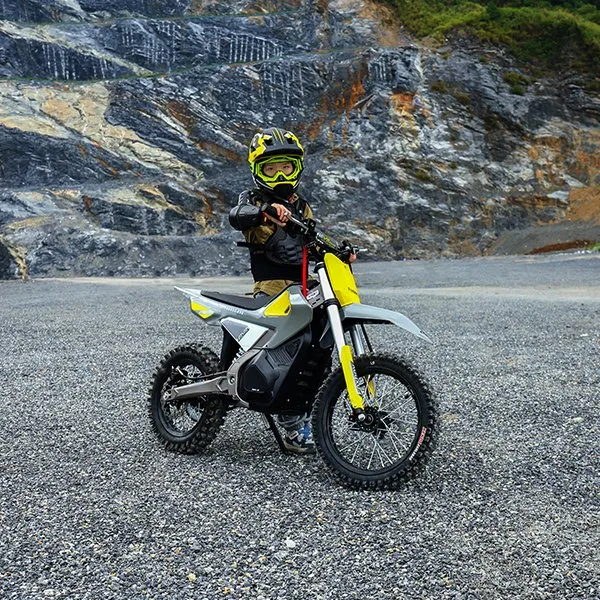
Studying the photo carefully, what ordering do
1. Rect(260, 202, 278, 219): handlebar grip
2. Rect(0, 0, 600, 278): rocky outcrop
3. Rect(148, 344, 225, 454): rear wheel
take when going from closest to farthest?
Rect(260, 202, 278, 219): handlebar grip → Rect(148, 344, 225, 454): rear wheel → Rect(0, 0, 600, 278): rocky outcrop

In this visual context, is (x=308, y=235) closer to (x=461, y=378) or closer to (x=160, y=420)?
(x=160, y=420)

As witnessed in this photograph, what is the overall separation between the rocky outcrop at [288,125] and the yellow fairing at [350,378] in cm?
3226

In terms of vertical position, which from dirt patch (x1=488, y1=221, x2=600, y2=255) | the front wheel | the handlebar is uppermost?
the handlebar

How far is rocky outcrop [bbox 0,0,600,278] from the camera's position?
39.2 m

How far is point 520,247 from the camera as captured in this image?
37719 millimetres

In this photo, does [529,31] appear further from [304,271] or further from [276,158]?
[304,271]

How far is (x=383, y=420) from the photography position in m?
3.92

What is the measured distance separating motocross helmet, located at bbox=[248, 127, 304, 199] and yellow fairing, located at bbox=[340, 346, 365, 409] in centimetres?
130

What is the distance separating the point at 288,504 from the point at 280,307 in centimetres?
123

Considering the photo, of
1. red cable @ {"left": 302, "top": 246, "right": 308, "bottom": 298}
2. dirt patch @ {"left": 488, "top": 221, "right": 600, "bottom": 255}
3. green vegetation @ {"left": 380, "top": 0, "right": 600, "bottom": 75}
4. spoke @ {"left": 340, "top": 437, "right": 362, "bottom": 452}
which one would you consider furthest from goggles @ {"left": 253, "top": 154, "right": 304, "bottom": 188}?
green vegetation @ {"left": 380, "top": 0, "right": 600, "bottom": 75}

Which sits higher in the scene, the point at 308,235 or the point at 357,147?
the point at 308,235

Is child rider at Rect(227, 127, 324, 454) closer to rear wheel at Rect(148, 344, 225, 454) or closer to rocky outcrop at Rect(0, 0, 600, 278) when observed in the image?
rear wheel at Rect(148, 344, 225, 454)

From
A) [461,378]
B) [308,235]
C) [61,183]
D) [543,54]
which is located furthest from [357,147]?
[308,235]

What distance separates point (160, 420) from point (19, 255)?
2893 centimetres
